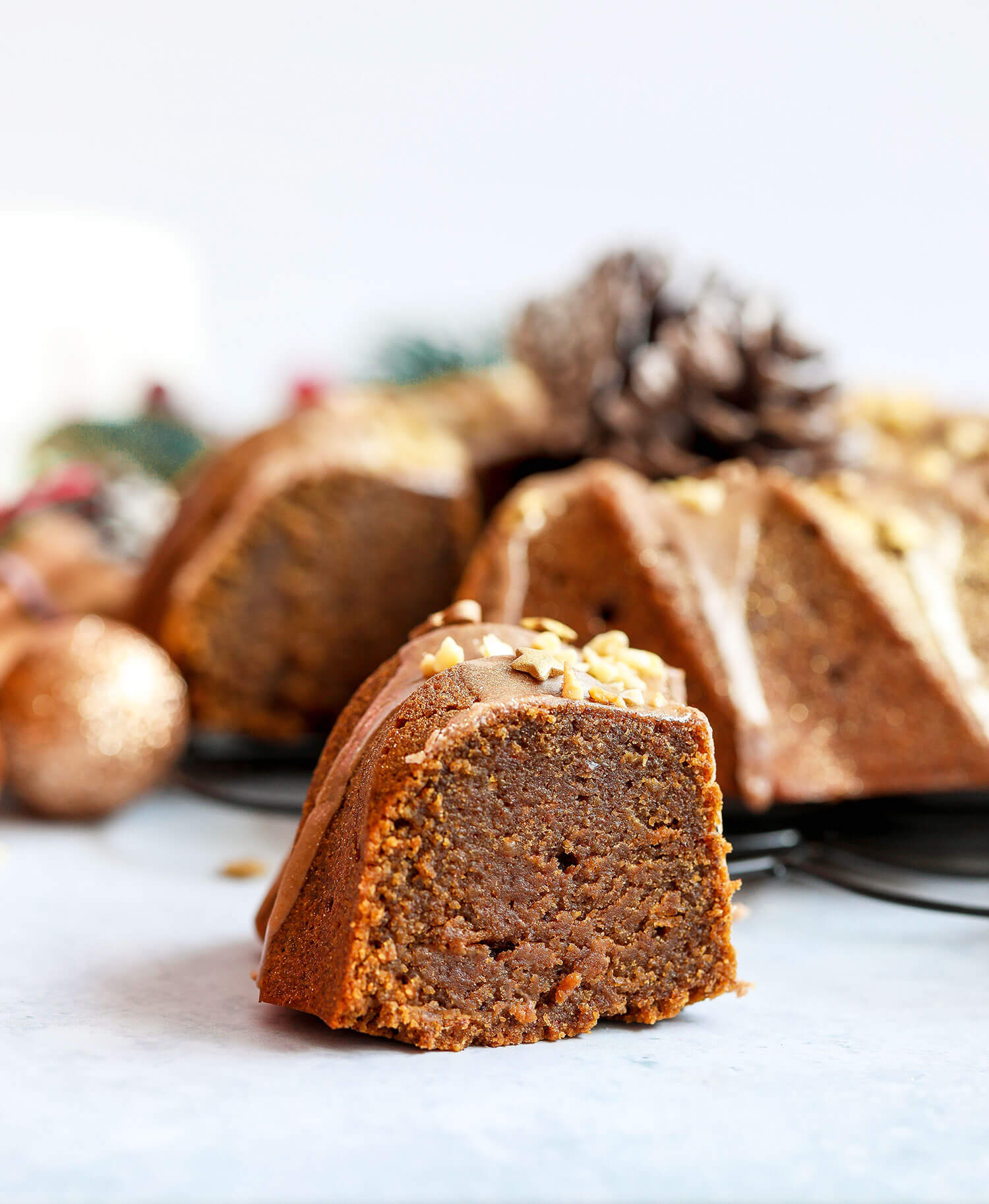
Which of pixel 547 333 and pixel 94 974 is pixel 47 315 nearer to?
pixel 547 333

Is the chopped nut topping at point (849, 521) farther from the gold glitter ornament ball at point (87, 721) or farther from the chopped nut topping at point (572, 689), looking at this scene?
the gold glitter ornament ball at point (87, 721)

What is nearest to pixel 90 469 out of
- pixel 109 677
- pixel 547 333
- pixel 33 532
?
pixel 33 532

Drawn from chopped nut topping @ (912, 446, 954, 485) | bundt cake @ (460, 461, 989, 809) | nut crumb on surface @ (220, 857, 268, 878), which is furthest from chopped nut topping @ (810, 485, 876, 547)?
nut crumb on surface @ (220, 857, 268, 878)

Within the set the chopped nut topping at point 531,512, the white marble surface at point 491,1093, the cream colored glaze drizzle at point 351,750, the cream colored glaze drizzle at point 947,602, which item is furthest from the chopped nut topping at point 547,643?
the cream colored glaze drizzle at point 947,602

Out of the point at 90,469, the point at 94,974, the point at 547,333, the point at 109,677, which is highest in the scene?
the point at 547,333

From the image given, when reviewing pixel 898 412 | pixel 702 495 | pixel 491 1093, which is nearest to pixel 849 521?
pixel 702 495

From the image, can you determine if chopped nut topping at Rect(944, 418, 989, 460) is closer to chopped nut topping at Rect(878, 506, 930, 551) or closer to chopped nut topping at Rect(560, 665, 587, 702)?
chopped nut topping at Rect(878, 506, 930, 551)

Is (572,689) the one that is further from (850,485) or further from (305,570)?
(305,570)
